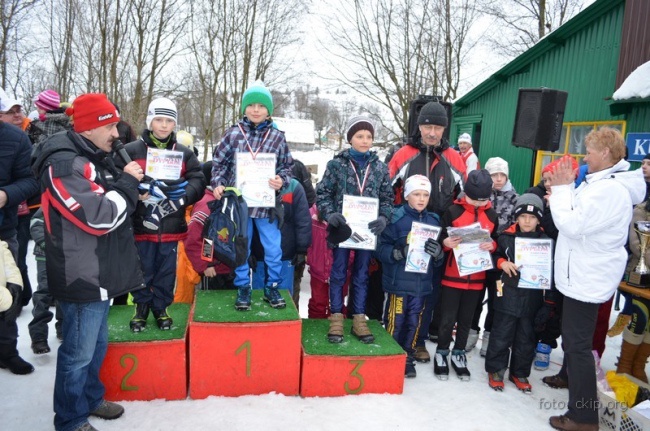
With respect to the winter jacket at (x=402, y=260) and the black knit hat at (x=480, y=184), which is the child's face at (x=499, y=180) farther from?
the winter jacket at (x=402, y=260)

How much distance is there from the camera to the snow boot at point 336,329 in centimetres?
374

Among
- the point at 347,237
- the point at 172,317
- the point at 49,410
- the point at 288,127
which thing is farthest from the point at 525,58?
the point at 288,127

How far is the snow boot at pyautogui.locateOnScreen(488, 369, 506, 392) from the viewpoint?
A: 3.90 metres

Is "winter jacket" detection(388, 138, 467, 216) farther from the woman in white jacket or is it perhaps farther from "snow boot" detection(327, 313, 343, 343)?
"snow boot" detection(327, 313, 343, 343)

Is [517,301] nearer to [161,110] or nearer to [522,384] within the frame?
[522,384]

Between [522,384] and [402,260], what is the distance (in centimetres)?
157

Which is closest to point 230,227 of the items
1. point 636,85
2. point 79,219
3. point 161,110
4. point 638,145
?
point 161,110

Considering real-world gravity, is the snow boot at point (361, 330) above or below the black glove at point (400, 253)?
below

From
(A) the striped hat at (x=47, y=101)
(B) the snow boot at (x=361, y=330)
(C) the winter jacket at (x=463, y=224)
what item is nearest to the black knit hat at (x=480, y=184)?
(C) the winter jacket at (x=463, y=224)

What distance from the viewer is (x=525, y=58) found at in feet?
36.1

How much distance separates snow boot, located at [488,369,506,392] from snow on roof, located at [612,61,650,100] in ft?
17.9

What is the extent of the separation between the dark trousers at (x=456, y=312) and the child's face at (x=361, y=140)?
151cm

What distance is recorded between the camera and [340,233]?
145 inches

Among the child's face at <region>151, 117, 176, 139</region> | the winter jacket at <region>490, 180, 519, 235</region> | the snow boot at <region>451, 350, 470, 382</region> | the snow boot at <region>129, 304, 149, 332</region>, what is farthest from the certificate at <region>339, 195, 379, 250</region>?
the winter jacket at <region>490, 180, 519, 235</region>
